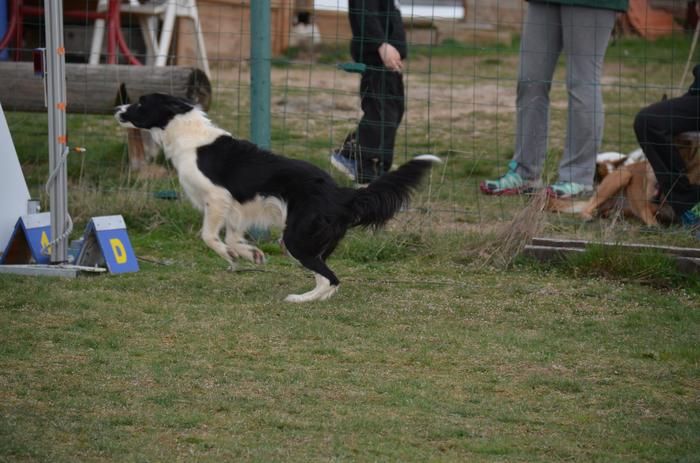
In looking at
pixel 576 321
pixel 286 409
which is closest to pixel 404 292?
pixel 576 321

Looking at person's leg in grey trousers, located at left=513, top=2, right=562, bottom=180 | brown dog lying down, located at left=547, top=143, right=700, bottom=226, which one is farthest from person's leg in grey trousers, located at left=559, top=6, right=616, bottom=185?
brown dog lying down, located at left=547, top=143, right=700, bottom=226

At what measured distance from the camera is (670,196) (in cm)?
710

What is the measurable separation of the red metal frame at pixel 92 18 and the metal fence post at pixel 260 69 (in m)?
3.33

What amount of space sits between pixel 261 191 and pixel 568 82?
295 cm

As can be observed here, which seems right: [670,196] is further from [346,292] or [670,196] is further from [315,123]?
[315,123]

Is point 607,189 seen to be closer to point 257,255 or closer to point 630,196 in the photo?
point 630,196

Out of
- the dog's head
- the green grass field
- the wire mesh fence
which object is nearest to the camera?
the green grass field

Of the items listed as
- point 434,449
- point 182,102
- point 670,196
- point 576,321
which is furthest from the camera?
point 670,196

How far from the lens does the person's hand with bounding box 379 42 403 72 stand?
7445 millimetres

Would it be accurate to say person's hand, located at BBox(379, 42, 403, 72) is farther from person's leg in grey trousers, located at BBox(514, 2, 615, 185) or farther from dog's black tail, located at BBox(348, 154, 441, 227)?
dog's black tail, located at BBox(348, 154, 441, 227)

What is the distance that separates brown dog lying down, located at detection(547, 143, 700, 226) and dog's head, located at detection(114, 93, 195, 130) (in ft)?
8.45

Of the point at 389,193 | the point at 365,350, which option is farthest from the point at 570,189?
the point at 365,350

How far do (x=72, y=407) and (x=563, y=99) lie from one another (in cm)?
950

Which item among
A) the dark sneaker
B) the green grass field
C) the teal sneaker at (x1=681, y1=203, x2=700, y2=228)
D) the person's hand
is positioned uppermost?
the person's hand
